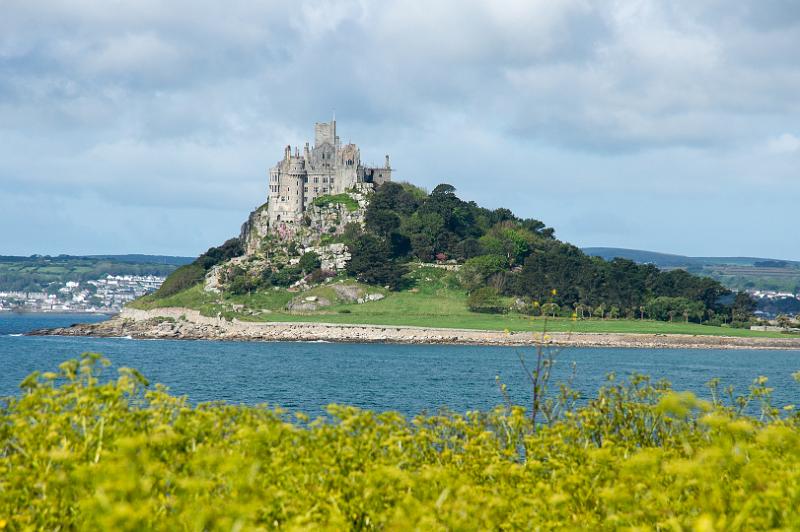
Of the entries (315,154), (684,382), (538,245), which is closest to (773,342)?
(538,245)

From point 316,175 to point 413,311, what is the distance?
172 feet

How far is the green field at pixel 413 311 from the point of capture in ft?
459

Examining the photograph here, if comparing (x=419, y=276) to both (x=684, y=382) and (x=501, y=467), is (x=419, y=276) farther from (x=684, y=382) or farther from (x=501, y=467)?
(x=501, y=467)

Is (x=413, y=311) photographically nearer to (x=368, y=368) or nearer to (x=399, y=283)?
(x=399, y=283)

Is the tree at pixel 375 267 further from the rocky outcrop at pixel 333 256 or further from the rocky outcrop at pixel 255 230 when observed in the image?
the rocky outcrop at pixel 255 230

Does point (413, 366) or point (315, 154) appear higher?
point (315, 154)

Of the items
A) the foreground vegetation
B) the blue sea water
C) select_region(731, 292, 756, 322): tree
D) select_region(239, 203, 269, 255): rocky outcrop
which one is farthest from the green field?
the foreground vegetation

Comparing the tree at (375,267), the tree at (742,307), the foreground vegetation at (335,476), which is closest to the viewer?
the foreground vegetation at (335,476)

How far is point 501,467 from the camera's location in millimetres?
15617

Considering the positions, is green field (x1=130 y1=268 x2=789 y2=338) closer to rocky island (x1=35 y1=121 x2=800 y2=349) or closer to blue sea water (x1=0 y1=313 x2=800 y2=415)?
rocky island (x1=35 y1=121 x2=800 y2=349)

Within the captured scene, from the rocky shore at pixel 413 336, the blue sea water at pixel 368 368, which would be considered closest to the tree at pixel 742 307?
the rocky shore at pixel 413 336

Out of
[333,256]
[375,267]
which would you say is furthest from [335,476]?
[333,256]

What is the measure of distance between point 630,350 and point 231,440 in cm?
11651

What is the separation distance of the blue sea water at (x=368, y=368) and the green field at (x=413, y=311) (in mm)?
11960
